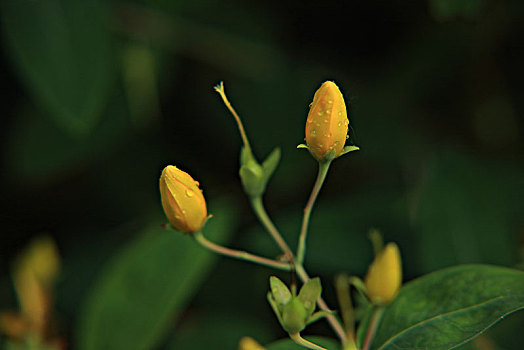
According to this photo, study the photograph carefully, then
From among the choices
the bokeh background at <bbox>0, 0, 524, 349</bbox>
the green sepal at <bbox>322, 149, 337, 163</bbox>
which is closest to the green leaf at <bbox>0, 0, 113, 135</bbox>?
the bokeh background at <bbox>0, 0, 524, 349</bbox>

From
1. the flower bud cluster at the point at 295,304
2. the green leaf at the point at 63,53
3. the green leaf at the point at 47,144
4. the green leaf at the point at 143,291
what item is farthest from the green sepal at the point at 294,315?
the green leaf at the point at 47,144

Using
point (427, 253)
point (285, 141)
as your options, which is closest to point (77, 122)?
point (285, 141)

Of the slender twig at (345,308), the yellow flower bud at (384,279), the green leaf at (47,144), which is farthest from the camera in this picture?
the green leaf at (47,144)

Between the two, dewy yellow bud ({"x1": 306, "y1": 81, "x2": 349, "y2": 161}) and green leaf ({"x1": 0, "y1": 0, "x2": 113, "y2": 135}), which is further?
green leaf ({"x1": 0, "y1": 0, "x2": 113, "y2": 135})

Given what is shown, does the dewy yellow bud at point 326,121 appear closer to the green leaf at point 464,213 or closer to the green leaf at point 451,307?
the green leaf at point 451,307

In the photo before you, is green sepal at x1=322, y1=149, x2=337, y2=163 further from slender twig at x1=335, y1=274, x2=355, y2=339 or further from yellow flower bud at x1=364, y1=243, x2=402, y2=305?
slender twig at x1=335, y1=274, x2=355, y2=339

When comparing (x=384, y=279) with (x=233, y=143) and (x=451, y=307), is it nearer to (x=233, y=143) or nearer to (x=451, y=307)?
(x=451, y=307)
